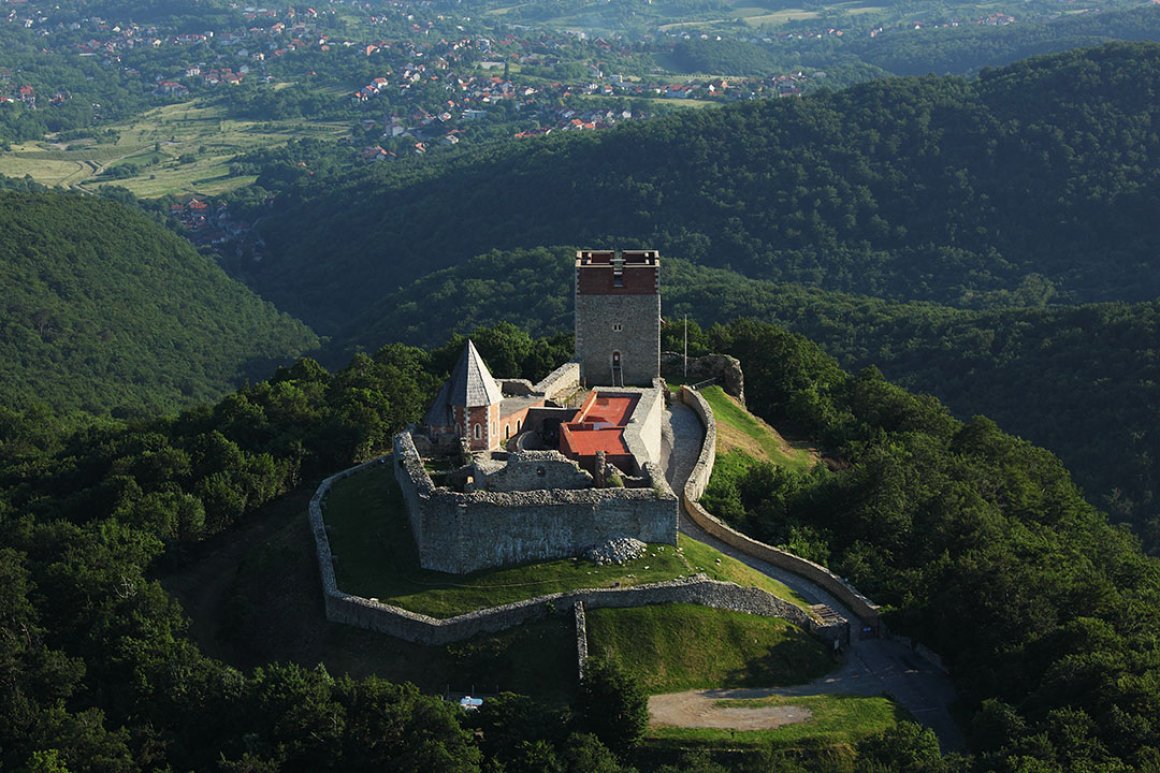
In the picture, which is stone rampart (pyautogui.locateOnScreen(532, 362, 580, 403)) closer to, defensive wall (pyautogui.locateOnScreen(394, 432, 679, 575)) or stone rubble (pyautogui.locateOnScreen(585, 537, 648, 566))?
defensive wall (pyautogui.locateOnScreen(394, 432, 679, 575))

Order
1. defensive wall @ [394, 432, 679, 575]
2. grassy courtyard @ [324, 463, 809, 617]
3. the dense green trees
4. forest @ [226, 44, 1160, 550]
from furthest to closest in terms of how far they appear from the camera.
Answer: forest @ [226, 44, 1160, 550] < defensive wall @ [394, 432, 679, 575] < grassy courtyard @ [324, 463, 809, 617] < the dense green trees

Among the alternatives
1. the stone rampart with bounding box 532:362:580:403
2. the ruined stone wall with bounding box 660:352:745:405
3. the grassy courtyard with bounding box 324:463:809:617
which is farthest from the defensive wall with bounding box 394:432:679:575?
the ruined stone wall with bounding box 660:352:745:405

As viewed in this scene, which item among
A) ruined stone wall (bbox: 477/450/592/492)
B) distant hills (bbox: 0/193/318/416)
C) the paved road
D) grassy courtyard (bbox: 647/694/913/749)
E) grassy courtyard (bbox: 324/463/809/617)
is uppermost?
ruined stone wall (bbox: 477/450/592/492)

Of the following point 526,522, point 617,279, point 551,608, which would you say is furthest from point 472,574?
point 617,279

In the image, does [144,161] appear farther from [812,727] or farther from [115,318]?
[812,727]

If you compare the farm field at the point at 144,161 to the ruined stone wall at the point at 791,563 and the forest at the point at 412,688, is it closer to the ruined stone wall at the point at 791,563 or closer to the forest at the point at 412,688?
the forest at the point at 412,688

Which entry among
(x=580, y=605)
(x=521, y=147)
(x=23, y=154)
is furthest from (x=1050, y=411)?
(x=23, y=154)

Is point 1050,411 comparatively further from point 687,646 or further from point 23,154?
point 23,154

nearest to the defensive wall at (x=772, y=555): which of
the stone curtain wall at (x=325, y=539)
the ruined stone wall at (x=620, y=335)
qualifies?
the ruined stone wall at (x=620, y=335)
